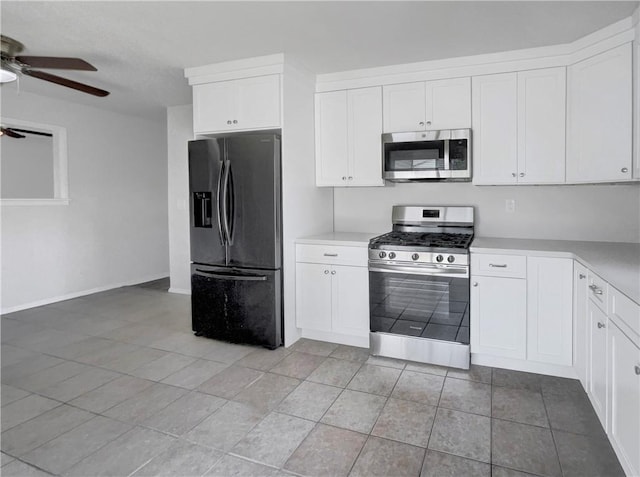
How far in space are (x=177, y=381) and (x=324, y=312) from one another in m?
1.27

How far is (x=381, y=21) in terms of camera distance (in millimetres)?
2592

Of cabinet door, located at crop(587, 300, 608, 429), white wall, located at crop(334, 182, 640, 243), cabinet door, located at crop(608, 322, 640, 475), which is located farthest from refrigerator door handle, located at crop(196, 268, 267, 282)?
cabinet door, located at crop(608, 322, 640, 475)

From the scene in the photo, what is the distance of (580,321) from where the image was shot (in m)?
2.48

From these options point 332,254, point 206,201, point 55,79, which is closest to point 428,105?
point 332,254

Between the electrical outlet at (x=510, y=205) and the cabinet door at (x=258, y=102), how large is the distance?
6.68 ft

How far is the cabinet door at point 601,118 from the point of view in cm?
262

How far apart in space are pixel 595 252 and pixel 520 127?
1.09 m

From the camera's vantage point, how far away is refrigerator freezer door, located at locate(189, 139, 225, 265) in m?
3.43

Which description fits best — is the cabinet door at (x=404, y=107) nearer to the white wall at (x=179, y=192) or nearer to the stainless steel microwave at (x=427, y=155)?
the stainless steel microwave at (x=427, y=155)

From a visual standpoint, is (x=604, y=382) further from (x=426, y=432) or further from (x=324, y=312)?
(x=324, y=312)

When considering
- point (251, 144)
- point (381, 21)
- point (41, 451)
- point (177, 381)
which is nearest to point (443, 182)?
point (381, 21)

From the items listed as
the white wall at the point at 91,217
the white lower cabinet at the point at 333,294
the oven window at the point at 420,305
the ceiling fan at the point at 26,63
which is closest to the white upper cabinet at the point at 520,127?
the oven window at the point at 420,305

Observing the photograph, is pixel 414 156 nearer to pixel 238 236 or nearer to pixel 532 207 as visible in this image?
pixel 532 207

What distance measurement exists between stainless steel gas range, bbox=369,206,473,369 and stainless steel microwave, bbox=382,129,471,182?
1.75ft
